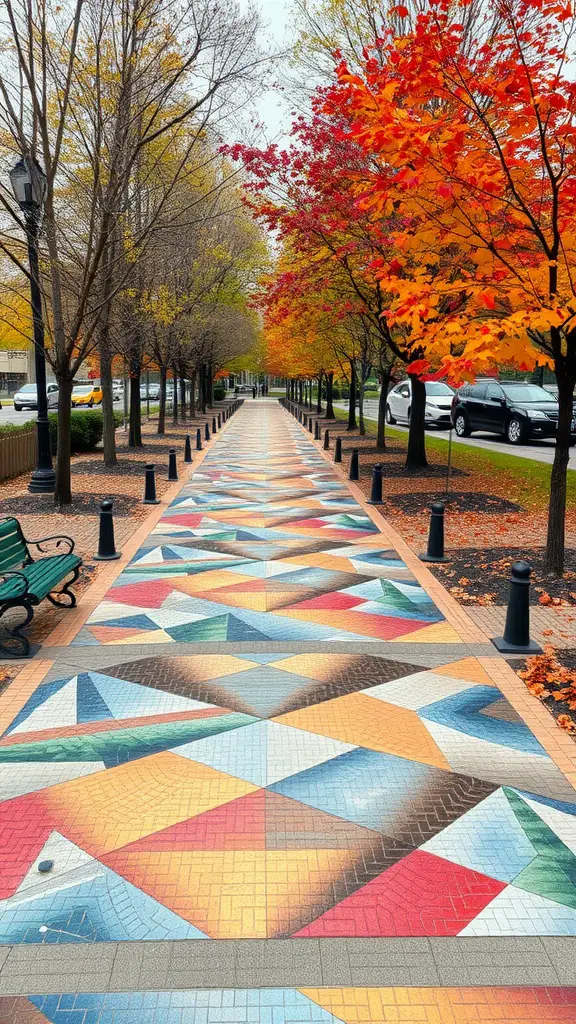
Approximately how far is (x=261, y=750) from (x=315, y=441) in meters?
24.2

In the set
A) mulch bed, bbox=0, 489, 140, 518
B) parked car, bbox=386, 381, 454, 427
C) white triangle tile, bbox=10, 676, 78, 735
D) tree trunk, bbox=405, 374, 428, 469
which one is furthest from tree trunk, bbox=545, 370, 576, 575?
parked car, bbox=386, 381, 454, 427

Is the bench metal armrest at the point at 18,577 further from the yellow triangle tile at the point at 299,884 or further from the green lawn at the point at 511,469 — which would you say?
the green lawn at the point at 511,469

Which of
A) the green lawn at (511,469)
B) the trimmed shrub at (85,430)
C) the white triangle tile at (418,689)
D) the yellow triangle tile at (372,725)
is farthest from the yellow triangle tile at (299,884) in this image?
the trimmed shrub at (85,430)

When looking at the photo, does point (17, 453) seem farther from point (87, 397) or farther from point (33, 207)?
point (87, 397)

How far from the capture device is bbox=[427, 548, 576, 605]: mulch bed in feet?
27.3

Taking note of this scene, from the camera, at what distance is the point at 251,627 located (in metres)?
7.25

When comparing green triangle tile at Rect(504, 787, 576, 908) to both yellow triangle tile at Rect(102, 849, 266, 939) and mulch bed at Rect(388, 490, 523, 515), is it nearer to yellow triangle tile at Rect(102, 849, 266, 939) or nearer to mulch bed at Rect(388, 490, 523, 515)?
yellow triangle tile at Rect(102, 849, 266, 939)

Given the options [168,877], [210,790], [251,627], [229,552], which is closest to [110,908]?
[168,877]

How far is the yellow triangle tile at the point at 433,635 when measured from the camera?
6973 millimetres

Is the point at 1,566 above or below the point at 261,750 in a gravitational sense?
above

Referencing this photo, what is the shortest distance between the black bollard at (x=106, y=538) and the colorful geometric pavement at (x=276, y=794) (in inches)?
82.0

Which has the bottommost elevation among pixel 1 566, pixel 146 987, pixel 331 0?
pixel 146 987

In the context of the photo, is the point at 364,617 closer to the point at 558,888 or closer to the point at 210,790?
the point at 210,790

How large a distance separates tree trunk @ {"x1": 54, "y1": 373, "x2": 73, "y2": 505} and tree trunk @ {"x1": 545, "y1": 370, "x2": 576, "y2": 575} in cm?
758
